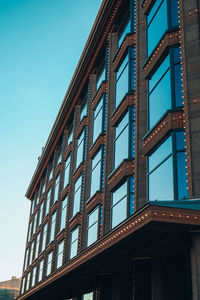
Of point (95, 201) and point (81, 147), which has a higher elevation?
point (81, 147)

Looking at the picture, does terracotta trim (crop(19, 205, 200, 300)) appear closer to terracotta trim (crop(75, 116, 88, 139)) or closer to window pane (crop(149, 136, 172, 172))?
window pane (crop(149, 136, 172, 172))

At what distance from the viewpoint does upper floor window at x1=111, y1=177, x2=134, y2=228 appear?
2184 centimetres

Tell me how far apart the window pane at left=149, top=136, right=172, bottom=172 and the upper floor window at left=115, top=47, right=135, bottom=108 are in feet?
20.1

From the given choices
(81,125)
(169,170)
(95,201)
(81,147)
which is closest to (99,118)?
(81,147)

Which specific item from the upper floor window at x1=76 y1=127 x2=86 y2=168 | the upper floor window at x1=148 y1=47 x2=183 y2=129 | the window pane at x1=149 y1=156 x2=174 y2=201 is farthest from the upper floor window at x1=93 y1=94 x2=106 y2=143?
the window pane at x1=149 y1=156 x2=174 y2=201

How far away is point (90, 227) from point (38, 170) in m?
28.6

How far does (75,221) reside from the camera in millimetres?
32688

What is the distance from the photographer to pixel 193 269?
13250 mm

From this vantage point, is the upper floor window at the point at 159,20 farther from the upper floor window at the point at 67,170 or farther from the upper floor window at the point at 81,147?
the upper floor window at the point at 67,170

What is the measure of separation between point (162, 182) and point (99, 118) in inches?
555

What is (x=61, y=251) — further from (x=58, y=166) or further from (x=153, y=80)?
(x=153, y=80)

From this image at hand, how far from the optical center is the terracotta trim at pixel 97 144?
2852 centimetres

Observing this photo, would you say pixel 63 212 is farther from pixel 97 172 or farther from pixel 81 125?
pixel 97 172

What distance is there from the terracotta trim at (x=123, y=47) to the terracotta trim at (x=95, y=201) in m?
8.74
